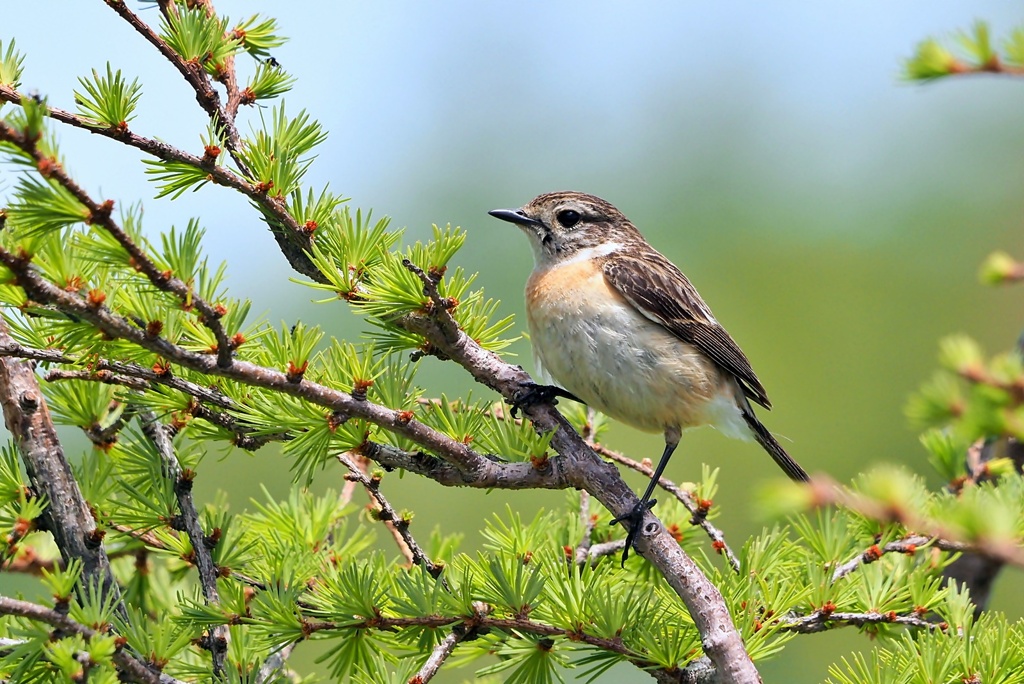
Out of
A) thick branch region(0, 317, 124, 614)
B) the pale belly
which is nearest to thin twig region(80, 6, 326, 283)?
thick branch region(0, 317, 124, 614)

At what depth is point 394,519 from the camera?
3.06 m

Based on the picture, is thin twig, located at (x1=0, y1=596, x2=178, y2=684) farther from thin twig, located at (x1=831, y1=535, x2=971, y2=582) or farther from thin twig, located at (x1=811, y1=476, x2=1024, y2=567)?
thin twig, located at (x1=831, y1=535, x2=971, y2=582)

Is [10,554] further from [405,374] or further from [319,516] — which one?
[405,374]

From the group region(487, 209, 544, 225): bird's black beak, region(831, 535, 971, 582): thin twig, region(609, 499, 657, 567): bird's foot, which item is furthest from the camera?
region(487, 209, 544, 225): bird's black beak

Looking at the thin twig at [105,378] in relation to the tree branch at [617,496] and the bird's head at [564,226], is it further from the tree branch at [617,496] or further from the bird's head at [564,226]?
the bird's head at [564,226]

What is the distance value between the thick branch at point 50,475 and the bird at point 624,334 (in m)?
1.66

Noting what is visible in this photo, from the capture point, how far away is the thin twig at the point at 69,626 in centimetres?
Answer: 207

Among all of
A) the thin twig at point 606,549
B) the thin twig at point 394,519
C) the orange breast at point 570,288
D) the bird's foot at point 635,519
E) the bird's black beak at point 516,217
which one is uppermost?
the bird's black beak at point 516,217

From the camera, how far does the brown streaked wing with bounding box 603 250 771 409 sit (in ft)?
14.8

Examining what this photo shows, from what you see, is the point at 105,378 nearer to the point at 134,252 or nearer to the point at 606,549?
the point at 134,252

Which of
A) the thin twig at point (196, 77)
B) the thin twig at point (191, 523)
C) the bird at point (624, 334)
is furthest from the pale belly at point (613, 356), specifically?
the thin twig at point (196, 77)

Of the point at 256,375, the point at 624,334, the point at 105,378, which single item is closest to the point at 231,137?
the point at 105,378

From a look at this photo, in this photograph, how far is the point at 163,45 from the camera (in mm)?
2623

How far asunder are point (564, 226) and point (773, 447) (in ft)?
5.21
